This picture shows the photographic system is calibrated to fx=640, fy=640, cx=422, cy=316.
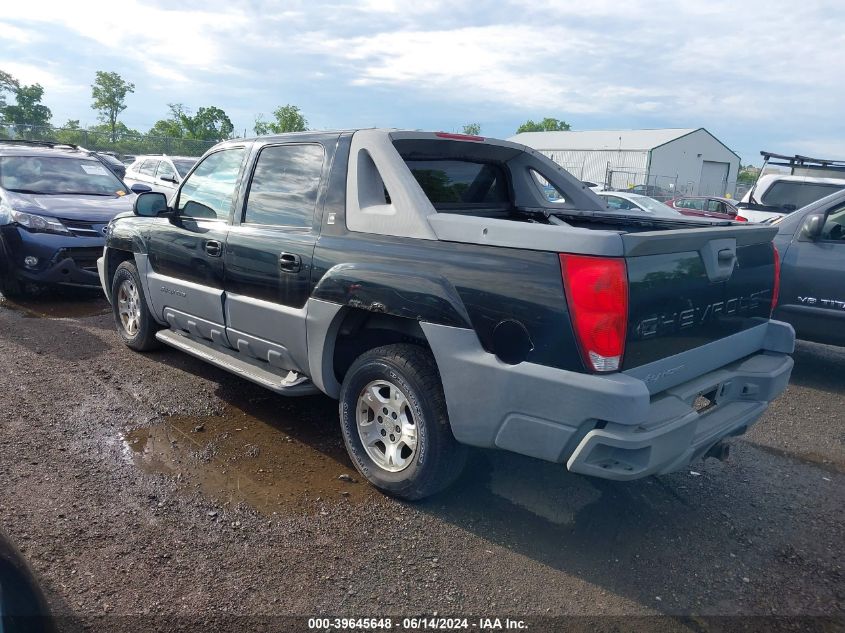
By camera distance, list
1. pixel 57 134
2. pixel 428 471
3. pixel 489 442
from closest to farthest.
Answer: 1. pixel 489 442
2. pixel 428 471
3. pixel 57 134

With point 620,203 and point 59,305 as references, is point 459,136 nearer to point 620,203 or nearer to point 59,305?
point 59,305

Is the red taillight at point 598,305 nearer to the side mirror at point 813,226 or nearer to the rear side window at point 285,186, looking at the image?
the rear side window at point 285,186

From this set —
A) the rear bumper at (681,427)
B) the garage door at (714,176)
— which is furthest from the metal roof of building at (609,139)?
the rear bumper at (681,427)

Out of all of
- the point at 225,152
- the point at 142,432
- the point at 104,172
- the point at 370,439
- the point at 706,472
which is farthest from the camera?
the point at 104,172

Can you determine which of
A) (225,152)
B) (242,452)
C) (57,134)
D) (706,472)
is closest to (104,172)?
(225,152)

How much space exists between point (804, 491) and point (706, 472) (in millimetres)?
539

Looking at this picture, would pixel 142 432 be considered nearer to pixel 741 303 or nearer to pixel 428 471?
pixel 428 471

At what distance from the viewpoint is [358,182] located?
3.64m

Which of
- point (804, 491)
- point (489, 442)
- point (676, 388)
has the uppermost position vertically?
point (676, 388)

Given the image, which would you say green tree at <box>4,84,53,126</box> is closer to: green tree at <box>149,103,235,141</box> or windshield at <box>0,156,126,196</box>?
green tree at <box>149,103,235,141</box>

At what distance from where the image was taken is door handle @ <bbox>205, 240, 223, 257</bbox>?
4.40 meters

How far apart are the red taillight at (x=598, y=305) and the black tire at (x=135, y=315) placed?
13.5 feet

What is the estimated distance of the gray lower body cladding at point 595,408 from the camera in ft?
8.64

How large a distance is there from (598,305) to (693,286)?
69cm
